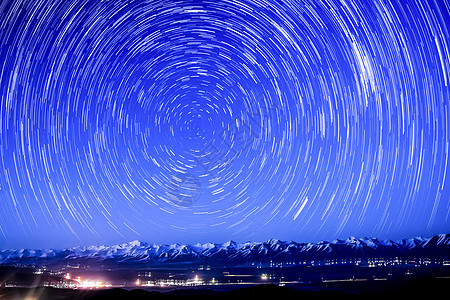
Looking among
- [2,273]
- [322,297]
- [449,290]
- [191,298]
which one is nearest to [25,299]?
[191,298]

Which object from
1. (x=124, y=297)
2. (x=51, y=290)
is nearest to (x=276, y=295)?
(x=124, y=297)

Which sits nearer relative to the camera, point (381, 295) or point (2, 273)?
point (381, 295)

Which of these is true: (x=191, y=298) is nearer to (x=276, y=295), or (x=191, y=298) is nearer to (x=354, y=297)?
(x=276, y=295)

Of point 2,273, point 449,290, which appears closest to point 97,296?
point 449,290

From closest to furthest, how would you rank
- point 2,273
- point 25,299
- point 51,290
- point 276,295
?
point 276,295, point 25,299, point 51,290, point 2,273

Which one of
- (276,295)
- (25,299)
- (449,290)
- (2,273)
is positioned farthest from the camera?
(2,273)

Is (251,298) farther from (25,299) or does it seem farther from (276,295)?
(25,299)

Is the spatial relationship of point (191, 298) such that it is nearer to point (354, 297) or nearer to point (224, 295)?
point (224, 295)

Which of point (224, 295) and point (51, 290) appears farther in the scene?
point (51, 290)

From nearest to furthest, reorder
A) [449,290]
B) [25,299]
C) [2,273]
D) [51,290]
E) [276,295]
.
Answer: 1. [449,290]
2. [276,295]
3. [25,299]
4. [51,290]
5. [2,273]
